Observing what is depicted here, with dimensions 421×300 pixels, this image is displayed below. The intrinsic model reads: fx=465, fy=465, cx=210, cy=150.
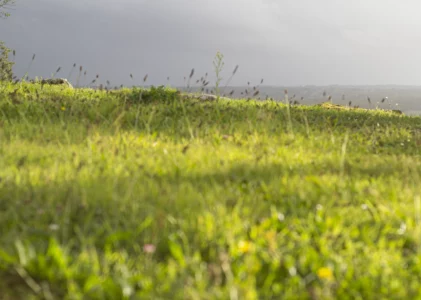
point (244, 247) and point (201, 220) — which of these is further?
point (201, 220)

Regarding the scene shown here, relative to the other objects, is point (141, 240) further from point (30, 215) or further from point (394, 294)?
point (394, 294)

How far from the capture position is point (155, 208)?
3.39 metres

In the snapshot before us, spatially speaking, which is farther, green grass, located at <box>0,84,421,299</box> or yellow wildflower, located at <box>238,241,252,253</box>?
yellow wildflower, located at <box>238,241,252,253</box>

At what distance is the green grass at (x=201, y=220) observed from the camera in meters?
2.53

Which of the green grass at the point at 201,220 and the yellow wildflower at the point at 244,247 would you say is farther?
the yellow wildflower at the point at 244,247

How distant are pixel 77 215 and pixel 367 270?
1997 millimetres

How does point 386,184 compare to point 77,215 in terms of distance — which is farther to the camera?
point 386,184

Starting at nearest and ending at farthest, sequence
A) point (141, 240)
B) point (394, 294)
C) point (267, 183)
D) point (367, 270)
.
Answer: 1. point (394, 294)
2. point (367, 270)
3. point (141, 240)
4. point (267, 183)

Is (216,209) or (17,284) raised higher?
(216,209)

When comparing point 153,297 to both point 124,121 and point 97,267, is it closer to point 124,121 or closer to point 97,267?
point 97,267

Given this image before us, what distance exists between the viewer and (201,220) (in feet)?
10.2

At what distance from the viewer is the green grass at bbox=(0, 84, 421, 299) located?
2.53 meters

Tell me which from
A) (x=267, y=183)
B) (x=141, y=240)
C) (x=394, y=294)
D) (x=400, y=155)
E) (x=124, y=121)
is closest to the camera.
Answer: (x=394, y=294)

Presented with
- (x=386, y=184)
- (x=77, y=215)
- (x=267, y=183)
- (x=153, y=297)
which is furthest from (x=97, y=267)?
(x=386, y=184)
